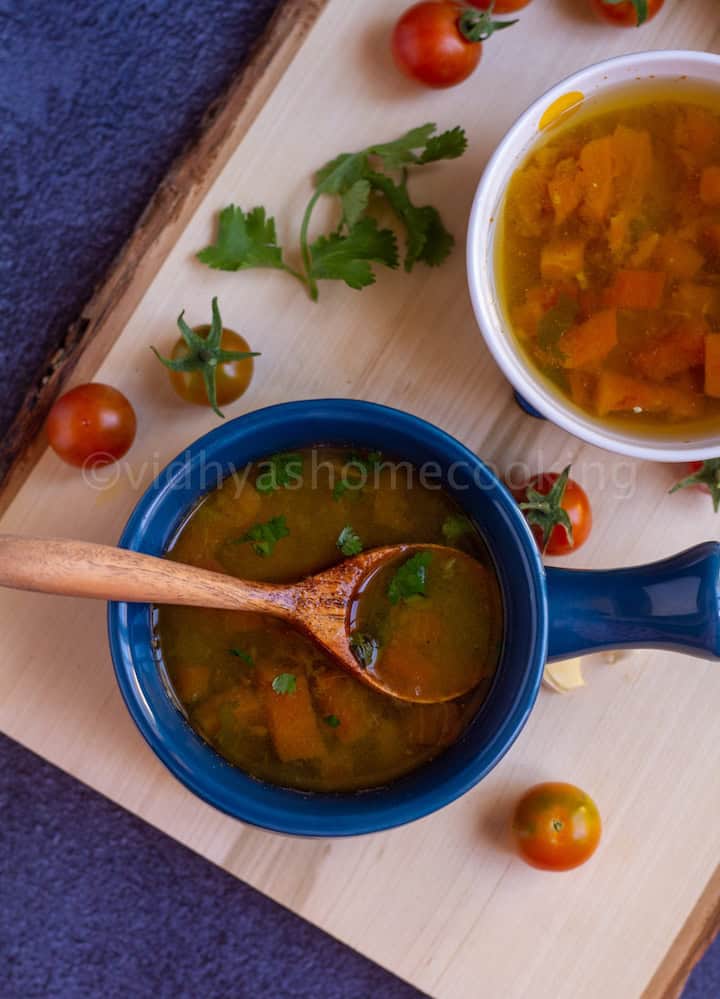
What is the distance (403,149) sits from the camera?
1.42 m

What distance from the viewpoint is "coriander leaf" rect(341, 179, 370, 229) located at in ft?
4.63

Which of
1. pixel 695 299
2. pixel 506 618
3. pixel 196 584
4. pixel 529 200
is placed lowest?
pixel 506 618

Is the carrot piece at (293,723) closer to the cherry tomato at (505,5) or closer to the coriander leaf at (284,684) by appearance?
the coriander leaf at (284,684)

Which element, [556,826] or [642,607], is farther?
[556,826]

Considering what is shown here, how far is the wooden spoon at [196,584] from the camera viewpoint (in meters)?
1.08

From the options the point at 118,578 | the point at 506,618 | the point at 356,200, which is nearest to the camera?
the point at 118,578

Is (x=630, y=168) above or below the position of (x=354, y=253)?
above

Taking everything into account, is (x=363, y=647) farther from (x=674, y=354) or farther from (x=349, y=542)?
(x=674, y=354)

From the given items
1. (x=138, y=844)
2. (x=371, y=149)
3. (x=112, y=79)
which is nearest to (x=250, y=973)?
(x=138, y=844)

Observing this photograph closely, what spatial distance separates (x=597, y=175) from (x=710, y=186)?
159 mm

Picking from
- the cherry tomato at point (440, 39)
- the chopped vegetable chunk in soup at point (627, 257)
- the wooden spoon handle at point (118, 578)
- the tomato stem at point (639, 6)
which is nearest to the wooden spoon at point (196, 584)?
the wooden spoon handle at point (118, 578)

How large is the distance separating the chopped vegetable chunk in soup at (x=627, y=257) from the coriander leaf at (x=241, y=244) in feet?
1.17

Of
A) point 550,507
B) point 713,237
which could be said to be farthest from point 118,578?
point 713,237

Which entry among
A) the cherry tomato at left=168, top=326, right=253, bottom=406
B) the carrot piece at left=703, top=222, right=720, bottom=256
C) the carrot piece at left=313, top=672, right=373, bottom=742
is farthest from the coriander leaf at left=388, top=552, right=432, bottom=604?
the carrot piece at left=703, top=222, right=720, bottom=256
